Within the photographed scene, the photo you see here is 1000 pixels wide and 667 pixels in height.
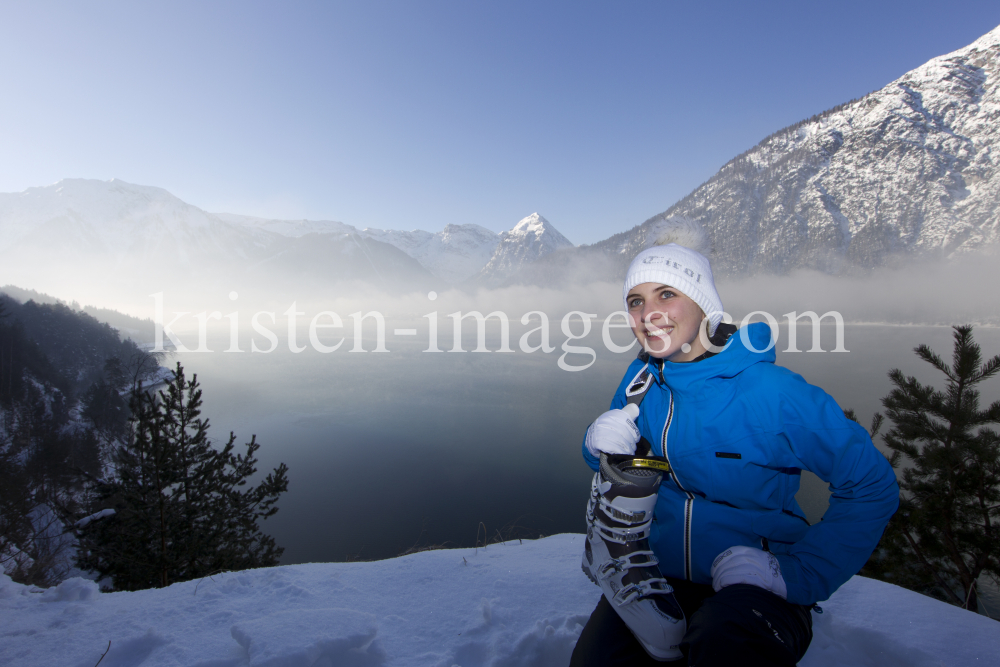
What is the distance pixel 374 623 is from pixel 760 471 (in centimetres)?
221

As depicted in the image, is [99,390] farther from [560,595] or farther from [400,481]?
[560,595]

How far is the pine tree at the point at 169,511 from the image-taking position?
852 centimetres

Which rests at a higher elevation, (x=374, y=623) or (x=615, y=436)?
(x=615, y=436)

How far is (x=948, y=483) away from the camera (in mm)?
6184

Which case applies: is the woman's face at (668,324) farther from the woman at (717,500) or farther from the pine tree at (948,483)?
the pine tree at (948,483)

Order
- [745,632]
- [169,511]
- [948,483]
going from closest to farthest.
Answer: [745,632], [948,483], [169,511]

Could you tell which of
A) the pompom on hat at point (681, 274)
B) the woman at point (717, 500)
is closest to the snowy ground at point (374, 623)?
the woman at point (717, 500)

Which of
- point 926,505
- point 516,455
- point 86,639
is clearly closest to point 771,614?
point 86,639

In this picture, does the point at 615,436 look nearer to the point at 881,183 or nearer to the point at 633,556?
the point at 633,556

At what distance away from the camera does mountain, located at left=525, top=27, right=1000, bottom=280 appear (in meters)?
94.9

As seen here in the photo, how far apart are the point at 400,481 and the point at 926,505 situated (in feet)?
130

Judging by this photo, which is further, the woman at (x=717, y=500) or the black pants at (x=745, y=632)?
the woman at (x=717, y=500)

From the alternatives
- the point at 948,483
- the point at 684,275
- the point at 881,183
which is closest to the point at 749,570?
the point at 684,275

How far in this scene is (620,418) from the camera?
1.73 m
